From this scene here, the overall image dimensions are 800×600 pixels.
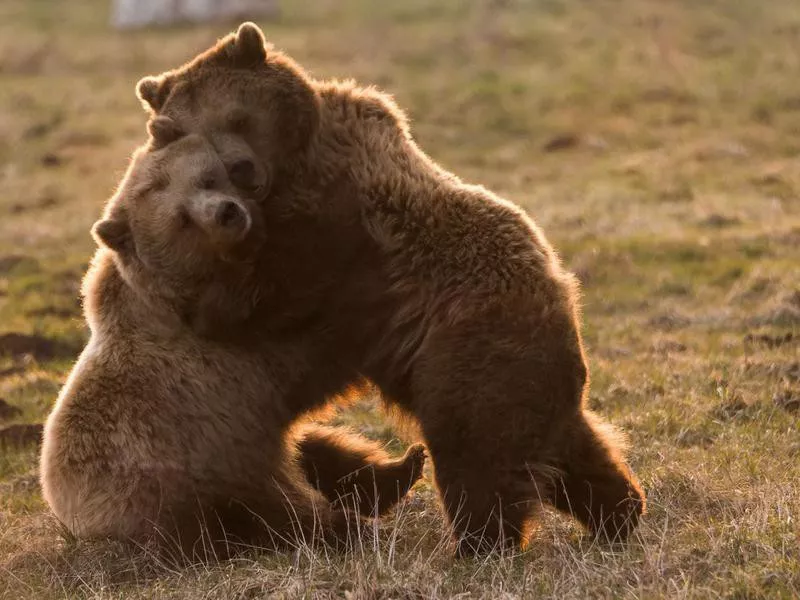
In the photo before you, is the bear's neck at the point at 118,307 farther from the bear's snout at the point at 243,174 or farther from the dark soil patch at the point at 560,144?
the dark soil patch at the point at 560,144

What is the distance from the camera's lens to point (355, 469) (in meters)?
5.78

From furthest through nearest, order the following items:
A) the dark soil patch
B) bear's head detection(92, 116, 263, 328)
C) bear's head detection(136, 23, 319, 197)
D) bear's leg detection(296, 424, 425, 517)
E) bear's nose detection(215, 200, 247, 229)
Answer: the dark soil patch → bear's leg detection(296, 424, 425, 517) → bear's head detection(136, 23, 319, 197) → bear's head detection(92, 116, 263, 328) → bear's nose detection(215, 200, 247, 229)

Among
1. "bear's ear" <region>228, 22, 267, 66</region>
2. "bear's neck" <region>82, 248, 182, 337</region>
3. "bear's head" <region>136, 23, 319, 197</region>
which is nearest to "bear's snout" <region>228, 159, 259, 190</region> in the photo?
"bear's head" <region>136, 23, 319, 197</region>

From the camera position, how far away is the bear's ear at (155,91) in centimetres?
551

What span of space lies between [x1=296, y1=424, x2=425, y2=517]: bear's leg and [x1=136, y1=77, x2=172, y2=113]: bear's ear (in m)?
1.61

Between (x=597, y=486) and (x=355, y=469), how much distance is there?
3.97 feet

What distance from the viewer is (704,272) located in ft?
37.8

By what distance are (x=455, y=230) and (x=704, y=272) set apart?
22.9 feet

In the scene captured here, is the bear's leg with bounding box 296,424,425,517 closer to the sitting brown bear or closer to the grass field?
the grass field

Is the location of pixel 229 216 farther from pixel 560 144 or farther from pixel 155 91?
pixel 560 144

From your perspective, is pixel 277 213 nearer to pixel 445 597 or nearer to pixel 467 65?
pixel 445 597

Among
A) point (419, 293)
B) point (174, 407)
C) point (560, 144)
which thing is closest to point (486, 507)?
point (419, 293)

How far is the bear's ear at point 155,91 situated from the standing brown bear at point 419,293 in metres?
0.05

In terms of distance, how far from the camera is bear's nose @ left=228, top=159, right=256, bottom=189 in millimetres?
5211
